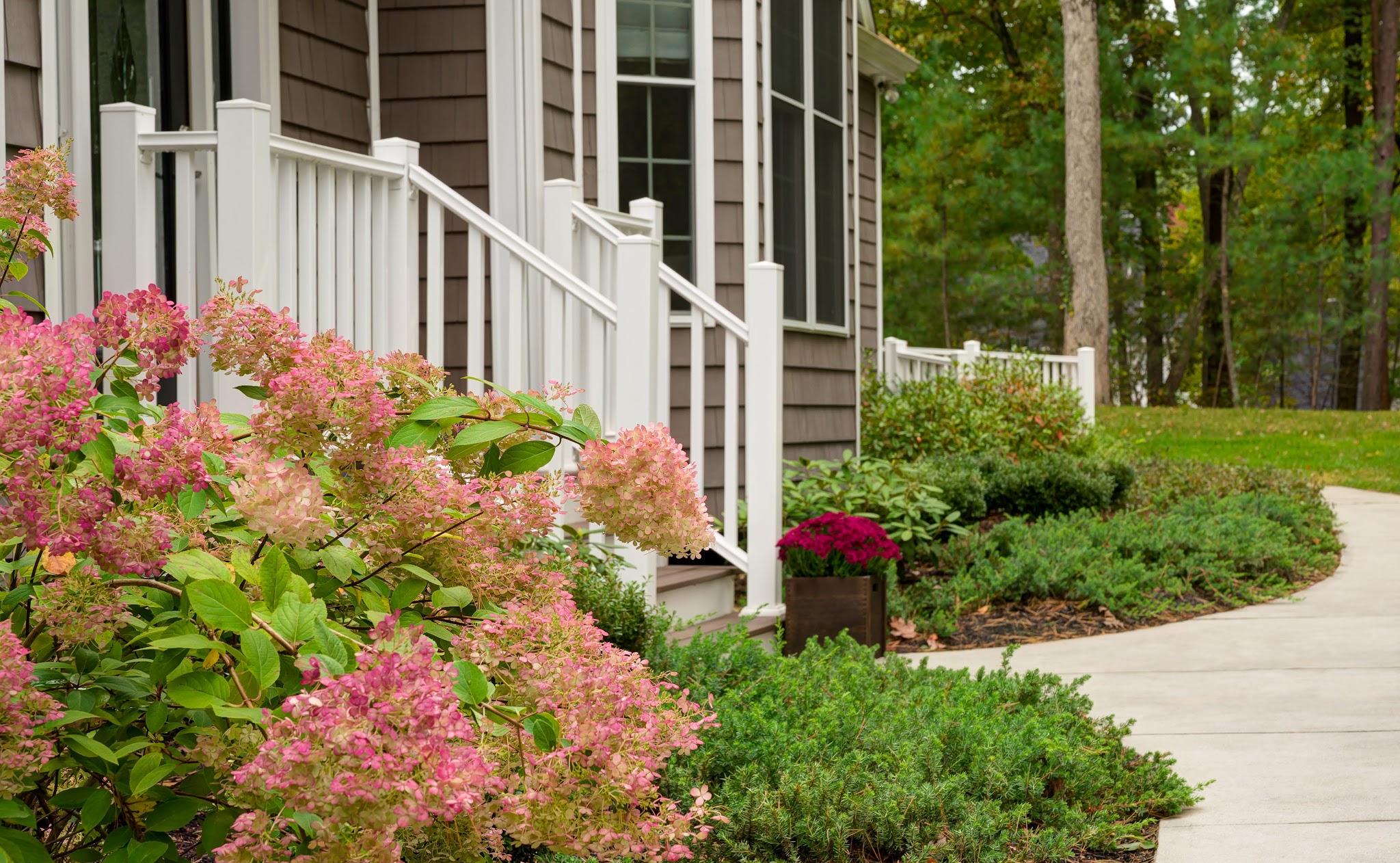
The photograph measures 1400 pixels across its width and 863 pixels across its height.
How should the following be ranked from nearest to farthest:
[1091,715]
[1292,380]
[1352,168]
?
1. [1091,715]
2. [1352,168]
3. [1292,380]

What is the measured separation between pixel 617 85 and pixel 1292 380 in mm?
26475

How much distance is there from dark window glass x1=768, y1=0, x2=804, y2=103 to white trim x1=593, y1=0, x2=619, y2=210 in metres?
1.26

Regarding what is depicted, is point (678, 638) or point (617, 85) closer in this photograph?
point (678, 638)

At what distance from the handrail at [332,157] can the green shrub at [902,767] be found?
1.90 metres

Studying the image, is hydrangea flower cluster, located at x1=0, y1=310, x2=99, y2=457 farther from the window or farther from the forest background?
the forest background

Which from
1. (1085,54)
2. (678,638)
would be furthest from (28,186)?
(1085,54)

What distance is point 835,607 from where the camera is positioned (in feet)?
18.9

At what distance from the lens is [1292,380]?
3002cm

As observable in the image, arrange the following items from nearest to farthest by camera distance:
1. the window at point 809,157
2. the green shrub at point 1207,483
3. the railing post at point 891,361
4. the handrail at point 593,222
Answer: the handrail at point 593,222 < the window at point 809,157 < the green shrub at point 1207,483 < the railing post at point 891,361

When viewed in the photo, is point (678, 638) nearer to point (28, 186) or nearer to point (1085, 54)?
point (28, 186)

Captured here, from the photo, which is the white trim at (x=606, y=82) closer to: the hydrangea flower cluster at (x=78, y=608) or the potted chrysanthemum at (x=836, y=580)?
the potted chrysanthemum at (x=836, y=580)

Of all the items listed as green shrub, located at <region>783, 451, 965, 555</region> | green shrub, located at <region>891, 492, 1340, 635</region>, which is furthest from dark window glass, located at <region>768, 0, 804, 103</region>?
green shrub, located at <region>891, 492, 1340, 635</region>

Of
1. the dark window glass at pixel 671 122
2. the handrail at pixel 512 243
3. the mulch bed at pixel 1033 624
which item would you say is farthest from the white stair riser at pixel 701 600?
the dark window glass at pixel 671 122

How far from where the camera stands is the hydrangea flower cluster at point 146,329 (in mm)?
2023
